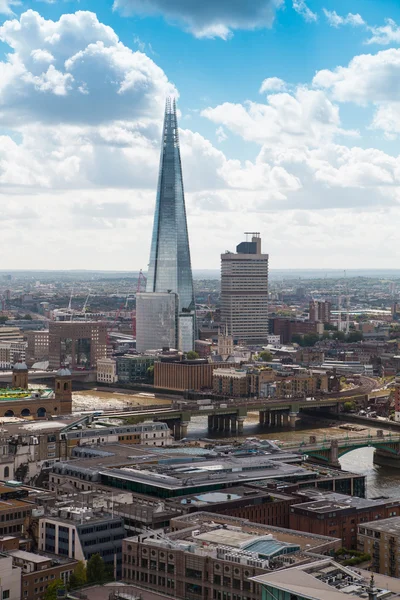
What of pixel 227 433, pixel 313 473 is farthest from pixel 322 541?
pixel 227 433

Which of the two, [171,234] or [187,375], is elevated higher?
[171,234]

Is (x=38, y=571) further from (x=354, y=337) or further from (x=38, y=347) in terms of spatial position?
(x=354, y=337)

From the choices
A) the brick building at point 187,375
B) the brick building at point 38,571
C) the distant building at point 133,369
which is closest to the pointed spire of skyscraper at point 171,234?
the distant building at point 133,369

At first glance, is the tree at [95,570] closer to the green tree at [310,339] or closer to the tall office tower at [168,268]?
the tall office tower at [168,268]

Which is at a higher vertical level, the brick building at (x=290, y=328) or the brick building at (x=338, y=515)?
the brick building at (x=290, y=328)

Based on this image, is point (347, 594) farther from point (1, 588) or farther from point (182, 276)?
point (182, 276)

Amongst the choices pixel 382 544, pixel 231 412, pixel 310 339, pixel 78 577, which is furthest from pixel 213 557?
pixel 310 339

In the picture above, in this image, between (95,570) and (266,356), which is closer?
(95,570)
